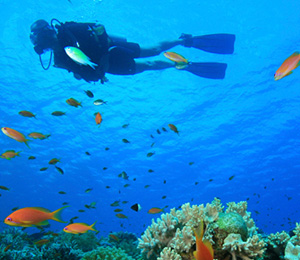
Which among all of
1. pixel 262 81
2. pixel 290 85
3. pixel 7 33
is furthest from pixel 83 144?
pixel 290 85

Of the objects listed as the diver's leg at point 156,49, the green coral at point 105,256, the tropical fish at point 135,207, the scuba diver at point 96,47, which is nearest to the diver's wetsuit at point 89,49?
the scuba diver at point 96,47

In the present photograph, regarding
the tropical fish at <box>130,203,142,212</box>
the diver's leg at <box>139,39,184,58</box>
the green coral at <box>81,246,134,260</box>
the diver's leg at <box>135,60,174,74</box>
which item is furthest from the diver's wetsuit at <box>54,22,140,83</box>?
the green coral at <box>81,246,134,260</box>

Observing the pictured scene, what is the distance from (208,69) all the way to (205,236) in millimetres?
9624

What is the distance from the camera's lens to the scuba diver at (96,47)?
6902 mm

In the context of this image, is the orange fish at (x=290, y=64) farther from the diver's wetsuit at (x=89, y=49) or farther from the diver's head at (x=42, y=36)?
the diver's head at (x=42, y=36)

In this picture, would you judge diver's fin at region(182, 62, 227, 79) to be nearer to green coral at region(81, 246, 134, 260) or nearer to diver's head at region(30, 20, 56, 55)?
diver's head at region(30, 20, 56, 55)

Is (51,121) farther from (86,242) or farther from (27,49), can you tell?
(86,242)

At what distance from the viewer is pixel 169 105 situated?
21.5 meters

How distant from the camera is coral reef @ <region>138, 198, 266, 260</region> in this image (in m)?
2.72

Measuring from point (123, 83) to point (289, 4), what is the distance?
1387cm

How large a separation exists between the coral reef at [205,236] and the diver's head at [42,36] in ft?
23.8

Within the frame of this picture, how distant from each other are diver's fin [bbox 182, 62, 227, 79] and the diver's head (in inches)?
258

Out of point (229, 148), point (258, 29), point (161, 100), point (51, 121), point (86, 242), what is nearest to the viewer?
point (86, 242)

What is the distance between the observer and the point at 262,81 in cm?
1859
